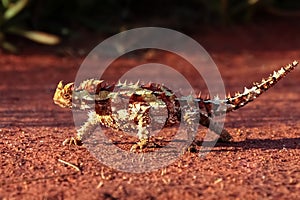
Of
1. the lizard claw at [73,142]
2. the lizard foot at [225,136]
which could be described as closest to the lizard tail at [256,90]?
the lizard foot at [225,136]

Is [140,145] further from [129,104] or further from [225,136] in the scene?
[225,136]

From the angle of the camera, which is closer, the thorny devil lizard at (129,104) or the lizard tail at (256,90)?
the thorny devil lizard at (129,104)

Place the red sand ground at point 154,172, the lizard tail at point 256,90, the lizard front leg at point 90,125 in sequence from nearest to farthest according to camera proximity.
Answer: the red sand ground at point 154,172 → the lizard front leg at point 90,125 → the lizard tail at point 256,90

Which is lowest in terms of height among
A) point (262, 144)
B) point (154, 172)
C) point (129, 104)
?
point (154, 172)

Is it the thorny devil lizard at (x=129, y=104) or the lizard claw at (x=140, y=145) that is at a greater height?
the thorny devil lizard at (x=129, y=104)

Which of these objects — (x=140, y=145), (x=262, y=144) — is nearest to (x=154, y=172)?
(x=140, y=145)

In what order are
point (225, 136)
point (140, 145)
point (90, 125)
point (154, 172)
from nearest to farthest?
point (154, 172)
point (140, 145)
point (90, 125)
point (225, 136)

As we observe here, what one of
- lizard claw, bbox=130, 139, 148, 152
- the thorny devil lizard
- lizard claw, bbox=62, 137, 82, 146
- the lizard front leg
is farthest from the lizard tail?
lizard claw, bbox=62, 137, 82, 146

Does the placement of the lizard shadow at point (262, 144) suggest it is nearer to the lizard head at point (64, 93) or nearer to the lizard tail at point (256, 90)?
the lizard tail at point (256, 90)

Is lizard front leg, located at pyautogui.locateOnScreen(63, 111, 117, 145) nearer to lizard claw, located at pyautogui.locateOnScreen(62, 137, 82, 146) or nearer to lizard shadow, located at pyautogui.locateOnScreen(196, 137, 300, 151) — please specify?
lizard claw, located at pyautogui.locateOnScreen(62, 137, 82, 146)
